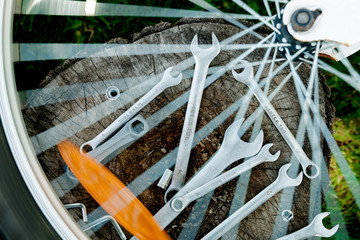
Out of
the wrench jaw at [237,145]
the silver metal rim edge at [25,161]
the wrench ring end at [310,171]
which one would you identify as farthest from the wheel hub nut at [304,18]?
the silver metal rim edge at [25,161]

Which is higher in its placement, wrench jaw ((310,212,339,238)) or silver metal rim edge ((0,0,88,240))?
silver metal rim edge ((0,0,88,240))

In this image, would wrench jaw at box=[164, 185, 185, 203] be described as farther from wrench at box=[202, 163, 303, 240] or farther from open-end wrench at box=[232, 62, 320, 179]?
open-end wrench at box=[232, 62, 320, 179]

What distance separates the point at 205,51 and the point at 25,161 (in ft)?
1.63

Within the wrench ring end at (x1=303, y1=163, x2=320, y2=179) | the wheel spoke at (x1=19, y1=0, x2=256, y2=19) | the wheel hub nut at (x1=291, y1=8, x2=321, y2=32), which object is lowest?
the wrench ring end at (x1=303, y1=163, x2=320, y2=179)

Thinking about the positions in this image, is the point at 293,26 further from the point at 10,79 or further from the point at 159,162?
the point at 10,79

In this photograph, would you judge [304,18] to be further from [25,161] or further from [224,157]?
[25,161]

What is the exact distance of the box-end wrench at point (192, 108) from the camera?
37.6 inches

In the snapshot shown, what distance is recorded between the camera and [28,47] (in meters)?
1.35

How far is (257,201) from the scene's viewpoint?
952 mm

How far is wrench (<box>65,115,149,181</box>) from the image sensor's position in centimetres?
95

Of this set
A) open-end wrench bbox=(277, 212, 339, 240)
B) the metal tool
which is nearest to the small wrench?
the metal tool

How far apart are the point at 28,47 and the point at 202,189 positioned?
33.0 inches

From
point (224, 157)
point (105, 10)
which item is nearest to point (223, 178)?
point (224, 157)

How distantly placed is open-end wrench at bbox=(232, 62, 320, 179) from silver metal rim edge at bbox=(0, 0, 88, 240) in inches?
20.4
